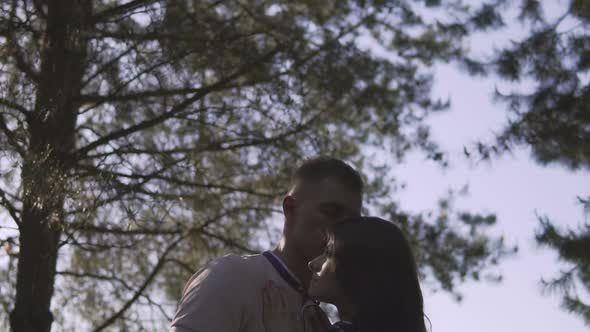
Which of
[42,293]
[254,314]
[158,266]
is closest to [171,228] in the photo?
[158,266]

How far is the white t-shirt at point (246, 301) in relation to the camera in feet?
8.99

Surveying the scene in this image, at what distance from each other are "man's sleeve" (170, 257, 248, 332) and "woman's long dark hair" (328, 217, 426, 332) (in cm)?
34

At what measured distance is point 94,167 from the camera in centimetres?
658

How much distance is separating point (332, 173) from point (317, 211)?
6.6 inches

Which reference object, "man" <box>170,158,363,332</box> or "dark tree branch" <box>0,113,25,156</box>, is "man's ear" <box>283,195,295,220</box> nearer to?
"man" <box>170,158,363,332</box>

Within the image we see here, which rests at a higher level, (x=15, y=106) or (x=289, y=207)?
(x=15, y=106)

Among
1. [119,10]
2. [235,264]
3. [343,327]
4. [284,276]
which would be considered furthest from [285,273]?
[119,10]

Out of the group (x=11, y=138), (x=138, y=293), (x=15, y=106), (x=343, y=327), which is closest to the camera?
(x=343, y=327)

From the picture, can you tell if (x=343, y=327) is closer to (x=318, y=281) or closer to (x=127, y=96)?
(x=318, y=281)

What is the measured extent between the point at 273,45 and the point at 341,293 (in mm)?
5255

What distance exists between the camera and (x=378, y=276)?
8.62 feet

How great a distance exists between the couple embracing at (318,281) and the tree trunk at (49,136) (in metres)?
3.40

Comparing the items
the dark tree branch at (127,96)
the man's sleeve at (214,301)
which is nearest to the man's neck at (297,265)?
the man's sleeve at (214,301)

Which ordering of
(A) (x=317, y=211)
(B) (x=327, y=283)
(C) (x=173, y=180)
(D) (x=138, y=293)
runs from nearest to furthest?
(B) (x=327, y=283), (A) (x=317, y=211), (C) (x=173, y=180), (D) (x=138, y=293)
